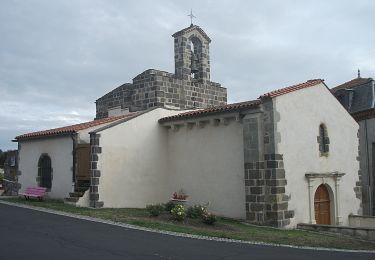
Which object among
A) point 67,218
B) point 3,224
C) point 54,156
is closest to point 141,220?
point 67,218

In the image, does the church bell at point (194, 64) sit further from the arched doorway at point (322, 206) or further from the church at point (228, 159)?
the arched doorway at point (322, 206)

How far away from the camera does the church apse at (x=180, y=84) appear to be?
70.7 feet

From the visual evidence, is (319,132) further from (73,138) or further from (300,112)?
(73,138)

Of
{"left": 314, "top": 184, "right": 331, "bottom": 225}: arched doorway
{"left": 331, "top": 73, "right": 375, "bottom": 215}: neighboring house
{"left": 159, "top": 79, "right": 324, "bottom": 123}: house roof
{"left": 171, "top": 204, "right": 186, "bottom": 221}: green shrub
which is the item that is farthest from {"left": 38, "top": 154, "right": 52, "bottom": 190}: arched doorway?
{"left": 331, "top": 73, "right": 375, "bottom": 215}: neighboring house

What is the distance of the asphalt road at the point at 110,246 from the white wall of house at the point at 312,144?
5378 mm

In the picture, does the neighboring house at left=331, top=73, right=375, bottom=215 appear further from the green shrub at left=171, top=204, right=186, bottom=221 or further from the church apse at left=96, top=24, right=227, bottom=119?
the green shrub at left=171, top=204, right=186, bottom=221

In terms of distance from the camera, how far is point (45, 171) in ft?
65.2

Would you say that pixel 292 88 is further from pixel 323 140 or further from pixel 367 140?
pixel 367 140

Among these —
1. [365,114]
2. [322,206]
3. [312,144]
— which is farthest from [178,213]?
[365,114]

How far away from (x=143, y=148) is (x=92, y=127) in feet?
7.61

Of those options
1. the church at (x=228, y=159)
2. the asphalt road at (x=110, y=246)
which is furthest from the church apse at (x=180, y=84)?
the asphalt road at (x=110, y=246)

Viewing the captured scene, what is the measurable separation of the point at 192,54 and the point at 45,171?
9250 millimetres

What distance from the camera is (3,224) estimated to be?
11578 millimetres

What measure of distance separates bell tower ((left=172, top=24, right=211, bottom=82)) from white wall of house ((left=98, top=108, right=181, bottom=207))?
3.56m
